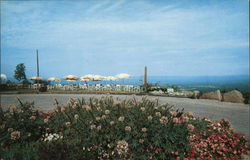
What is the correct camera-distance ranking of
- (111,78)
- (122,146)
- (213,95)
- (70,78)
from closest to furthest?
(122,146), (213,95), (111,78), (70,78)

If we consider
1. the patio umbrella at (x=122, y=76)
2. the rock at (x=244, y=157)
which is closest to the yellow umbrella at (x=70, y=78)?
the patio umbrella at (x=122, y=76)

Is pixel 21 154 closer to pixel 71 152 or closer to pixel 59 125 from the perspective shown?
pixel 71 152

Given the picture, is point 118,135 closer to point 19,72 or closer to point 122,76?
point 122,76

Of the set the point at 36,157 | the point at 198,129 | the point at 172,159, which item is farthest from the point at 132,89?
the point at 36,157

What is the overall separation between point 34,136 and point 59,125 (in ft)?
2.05

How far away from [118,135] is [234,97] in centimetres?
1365

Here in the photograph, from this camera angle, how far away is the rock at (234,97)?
16.3 m

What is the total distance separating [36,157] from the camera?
350 centimetres

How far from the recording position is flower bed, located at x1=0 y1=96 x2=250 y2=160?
16.0 ft

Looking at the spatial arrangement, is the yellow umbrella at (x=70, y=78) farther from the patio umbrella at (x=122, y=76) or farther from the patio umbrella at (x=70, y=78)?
the patio umbrella at (x=122, y=76)

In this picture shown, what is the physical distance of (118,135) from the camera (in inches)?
204

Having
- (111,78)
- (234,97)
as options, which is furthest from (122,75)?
(234,97)

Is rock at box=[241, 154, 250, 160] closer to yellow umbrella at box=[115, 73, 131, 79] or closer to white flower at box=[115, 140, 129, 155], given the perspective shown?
white flower at box=[115, 140, 129, 155]

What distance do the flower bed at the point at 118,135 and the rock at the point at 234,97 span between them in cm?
1063
